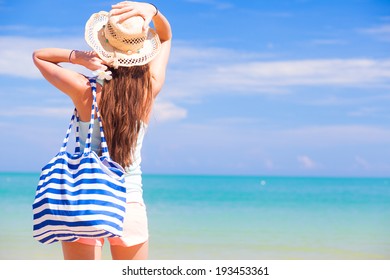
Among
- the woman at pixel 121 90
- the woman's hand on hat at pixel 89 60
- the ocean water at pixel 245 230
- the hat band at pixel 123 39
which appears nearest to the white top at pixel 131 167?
the woman at pixel 121 90

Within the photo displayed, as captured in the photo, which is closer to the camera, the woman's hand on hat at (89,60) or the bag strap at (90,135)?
the bag strap at (90,135)

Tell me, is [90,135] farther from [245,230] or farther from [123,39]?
[245,230]

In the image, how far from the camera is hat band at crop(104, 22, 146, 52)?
263cm

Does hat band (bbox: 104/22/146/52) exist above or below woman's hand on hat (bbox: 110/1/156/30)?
below

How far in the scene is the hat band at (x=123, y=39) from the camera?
8.63ft

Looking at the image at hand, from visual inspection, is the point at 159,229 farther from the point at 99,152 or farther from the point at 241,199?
the point at 241,199

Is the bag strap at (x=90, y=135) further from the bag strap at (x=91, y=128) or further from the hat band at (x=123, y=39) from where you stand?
the hat band at (x=123, y=39)

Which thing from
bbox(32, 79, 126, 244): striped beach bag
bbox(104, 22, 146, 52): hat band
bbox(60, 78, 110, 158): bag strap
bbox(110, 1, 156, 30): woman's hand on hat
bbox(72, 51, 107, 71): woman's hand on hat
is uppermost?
bbox(110, 1, 156, 30): woman's hand on hat

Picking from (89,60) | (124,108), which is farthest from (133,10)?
(124,108)

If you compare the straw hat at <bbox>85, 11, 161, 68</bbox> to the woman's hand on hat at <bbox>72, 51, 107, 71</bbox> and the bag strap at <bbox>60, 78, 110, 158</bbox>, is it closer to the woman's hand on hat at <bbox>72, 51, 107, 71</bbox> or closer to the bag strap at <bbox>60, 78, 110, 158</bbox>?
the woman's hand on hat at <bbox>72, 51, 107, 71</bbox>

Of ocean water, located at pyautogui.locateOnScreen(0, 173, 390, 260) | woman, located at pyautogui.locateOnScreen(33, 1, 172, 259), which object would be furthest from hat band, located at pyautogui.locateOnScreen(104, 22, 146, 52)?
ocean water, located at pyautogui.locateOnScreen(0, 173, 390, 260)

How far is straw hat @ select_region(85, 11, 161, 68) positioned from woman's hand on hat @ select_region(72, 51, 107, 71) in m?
0.02

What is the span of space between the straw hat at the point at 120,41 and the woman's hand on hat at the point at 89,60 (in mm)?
18

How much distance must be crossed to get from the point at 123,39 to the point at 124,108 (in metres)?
0.28
